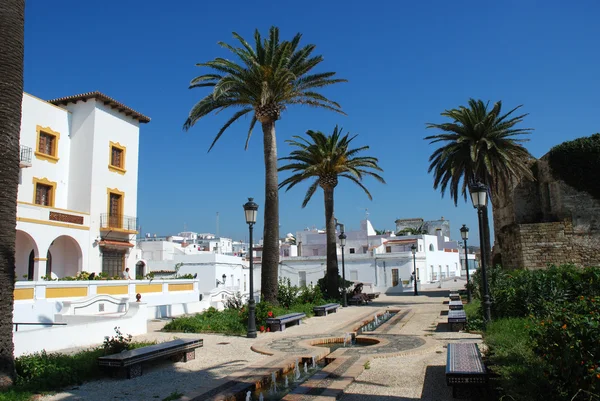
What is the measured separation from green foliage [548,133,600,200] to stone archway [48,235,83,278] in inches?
1159

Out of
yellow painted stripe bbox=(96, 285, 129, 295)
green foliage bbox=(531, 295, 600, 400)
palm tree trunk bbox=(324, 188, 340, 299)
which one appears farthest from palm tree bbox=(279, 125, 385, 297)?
green foliage bbox=(531, 295, 600, 400)

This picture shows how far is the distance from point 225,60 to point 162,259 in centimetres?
2804

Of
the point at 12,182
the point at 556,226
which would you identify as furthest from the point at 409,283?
the point at 12,182

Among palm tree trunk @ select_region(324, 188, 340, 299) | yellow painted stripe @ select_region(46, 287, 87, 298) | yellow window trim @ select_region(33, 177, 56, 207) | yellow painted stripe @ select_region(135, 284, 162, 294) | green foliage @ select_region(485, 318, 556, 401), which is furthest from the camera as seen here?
palm tree trunk @ select_region(324, 188, 340, 299)

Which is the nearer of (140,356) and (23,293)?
(140,356)

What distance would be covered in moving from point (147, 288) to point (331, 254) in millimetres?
10204

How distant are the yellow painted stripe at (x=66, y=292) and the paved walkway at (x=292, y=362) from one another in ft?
15.7

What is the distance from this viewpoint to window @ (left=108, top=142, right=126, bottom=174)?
96.5 feet

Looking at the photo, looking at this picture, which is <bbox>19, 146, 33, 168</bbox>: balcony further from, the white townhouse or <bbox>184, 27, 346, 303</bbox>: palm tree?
<bbox>184, 27, 346, 303</bbox>: palm tree

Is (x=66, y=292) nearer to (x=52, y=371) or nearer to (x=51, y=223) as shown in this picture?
(x=51, y=223)

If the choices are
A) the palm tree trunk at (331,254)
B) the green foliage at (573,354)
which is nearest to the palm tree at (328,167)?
the palm tree trunk at (331,254)

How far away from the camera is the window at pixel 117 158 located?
96.5 feet

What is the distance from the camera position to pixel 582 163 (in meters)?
31.4

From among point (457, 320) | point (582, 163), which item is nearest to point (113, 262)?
point (457, 320)
